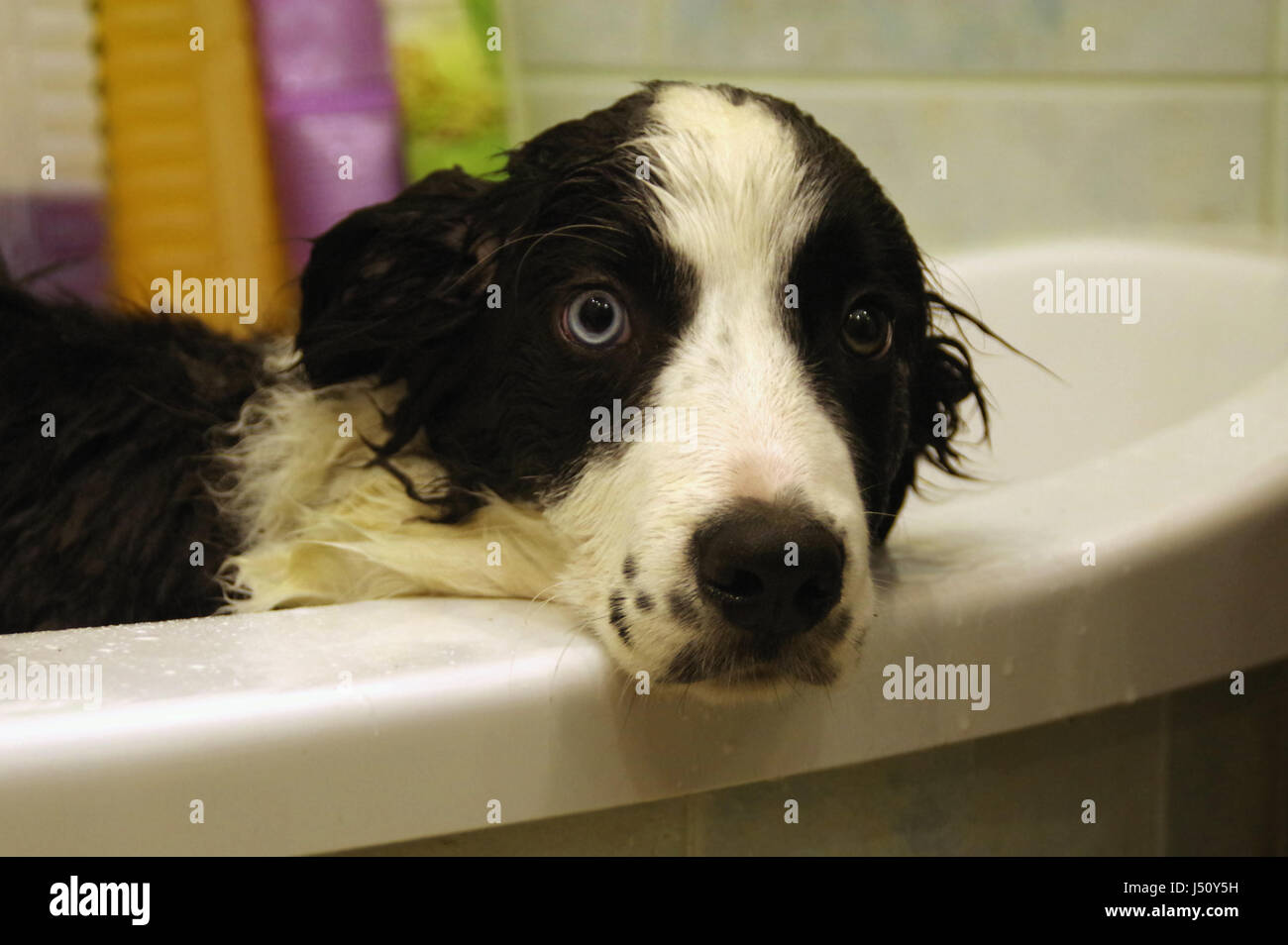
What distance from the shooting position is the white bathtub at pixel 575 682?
2.64ft

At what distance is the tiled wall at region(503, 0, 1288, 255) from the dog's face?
1370 millimetres

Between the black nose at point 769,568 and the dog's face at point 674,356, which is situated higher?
the dog's face at point 674,356

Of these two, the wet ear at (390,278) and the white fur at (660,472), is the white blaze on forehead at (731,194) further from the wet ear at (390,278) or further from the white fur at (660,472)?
the wet ear at (390,278)

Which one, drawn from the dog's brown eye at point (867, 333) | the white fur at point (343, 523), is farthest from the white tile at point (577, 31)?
the dog's brown eye at point (867, 333)

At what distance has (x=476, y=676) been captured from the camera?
2.90 ft

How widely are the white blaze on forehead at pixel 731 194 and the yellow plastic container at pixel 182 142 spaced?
1.33 meters

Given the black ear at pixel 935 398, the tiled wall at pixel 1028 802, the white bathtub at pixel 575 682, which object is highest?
the black ear at pixel 935 398

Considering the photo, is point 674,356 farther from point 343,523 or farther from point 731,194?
point 343,523

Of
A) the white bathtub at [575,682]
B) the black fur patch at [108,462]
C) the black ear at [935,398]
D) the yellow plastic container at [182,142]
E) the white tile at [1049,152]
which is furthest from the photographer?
the white tile at [1049,152]

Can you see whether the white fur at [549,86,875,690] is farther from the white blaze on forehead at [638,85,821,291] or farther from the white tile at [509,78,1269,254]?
the white tile at [509,78,1269,254]

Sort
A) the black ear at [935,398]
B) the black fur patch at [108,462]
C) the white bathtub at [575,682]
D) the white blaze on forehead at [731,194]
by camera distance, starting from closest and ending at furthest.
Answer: the white bathtub at [575,682] < the white blaze on forehead at [731,194] < the black fur patch at [108,462] < the black ear at [935,398]

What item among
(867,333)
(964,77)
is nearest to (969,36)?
(964,77)

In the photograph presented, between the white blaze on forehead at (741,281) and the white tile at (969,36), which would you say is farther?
the white tile at (969,36)

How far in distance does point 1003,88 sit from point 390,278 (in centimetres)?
187
